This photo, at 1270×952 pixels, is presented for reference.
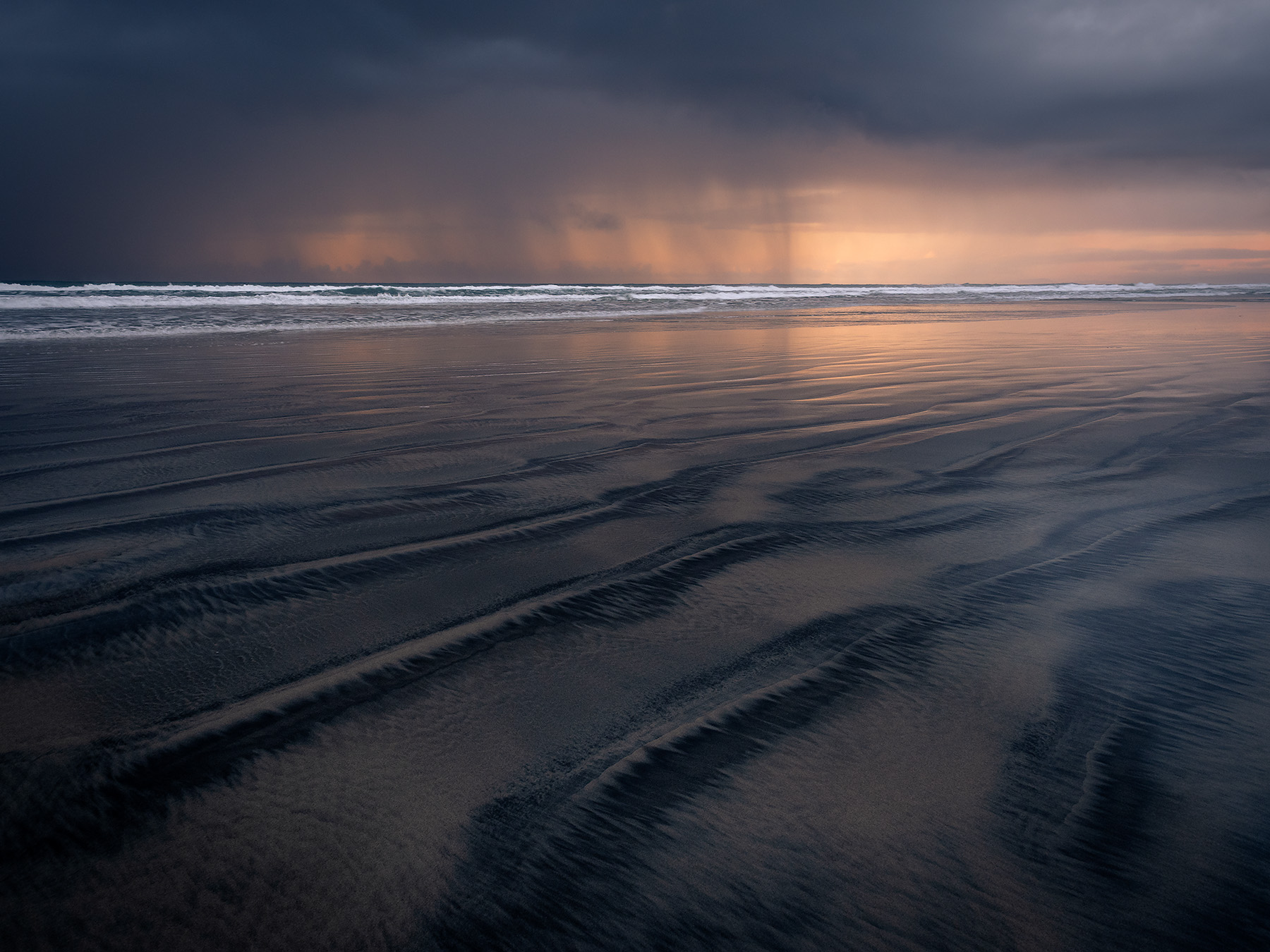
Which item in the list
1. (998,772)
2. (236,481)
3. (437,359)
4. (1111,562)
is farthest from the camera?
(437,359)

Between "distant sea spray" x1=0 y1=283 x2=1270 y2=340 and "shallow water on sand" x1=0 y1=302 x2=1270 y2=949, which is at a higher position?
"distant sea spray" x1=0 y1=283 x2=1270 y2=340

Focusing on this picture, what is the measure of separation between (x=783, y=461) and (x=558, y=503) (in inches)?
45.5

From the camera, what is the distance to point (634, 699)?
55.7 inches

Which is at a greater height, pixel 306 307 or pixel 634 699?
pixel 306 307

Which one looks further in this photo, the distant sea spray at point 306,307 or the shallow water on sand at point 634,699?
the distant sea spray at point 306,307

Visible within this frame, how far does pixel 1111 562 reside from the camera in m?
2.15

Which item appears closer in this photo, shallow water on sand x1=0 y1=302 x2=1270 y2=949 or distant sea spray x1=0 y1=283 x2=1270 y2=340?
shallow water on sand x1=0 y1=302 x2=1270 y2=949

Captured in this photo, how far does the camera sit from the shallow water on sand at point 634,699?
99cm

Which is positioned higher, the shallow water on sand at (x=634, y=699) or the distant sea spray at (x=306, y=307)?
the distant sea spray at (x=306, y=307)

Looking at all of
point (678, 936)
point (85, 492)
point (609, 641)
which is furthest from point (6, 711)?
point (85, 492)

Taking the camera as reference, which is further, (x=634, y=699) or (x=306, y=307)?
(x=306, y=307)

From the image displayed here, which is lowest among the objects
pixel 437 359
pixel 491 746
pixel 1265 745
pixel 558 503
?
pixel 1265 745

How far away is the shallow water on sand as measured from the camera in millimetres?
988

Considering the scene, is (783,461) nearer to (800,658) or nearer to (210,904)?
(800,658)
